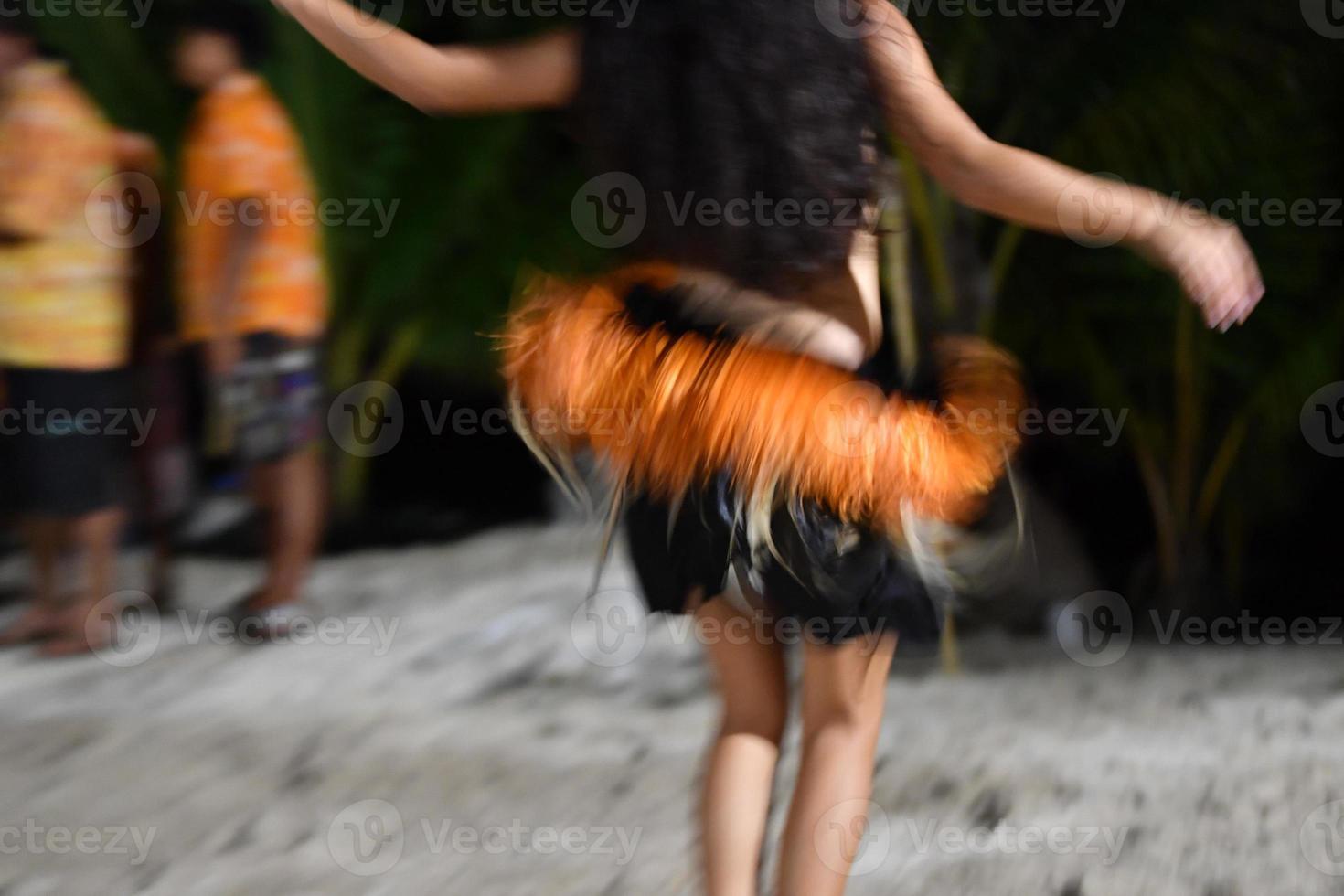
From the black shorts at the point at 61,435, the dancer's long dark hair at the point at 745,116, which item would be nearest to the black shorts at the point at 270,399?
the black shorts at the point at 61,435

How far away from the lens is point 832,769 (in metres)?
1.15

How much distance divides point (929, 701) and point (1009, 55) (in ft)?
4.36

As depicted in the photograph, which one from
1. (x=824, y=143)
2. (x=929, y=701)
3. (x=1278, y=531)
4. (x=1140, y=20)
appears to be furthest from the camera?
(x=1278, y=531)

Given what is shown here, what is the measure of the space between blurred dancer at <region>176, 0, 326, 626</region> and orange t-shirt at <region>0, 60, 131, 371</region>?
181 mm

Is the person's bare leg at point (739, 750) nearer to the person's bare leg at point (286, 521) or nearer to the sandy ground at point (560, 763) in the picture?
the sandy ground at point (560, 763)

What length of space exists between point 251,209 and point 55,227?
1.20 feet

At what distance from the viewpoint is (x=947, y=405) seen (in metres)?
1.15

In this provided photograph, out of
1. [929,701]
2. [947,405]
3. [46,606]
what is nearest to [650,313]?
[947,405]

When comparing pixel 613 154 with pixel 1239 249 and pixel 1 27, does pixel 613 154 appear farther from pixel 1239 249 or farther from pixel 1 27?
pixel 1 27

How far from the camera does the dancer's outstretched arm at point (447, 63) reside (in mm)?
1099

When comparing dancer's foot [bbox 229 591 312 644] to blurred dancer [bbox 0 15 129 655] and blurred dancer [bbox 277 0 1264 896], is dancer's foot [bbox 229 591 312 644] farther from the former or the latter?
blurred dancer [bbox 277 0 1264 896]

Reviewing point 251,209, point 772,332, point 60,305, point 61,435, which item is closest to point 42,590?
point 61,435

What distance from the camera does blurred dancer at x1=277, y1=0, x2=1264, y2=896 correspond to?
1.07 metres

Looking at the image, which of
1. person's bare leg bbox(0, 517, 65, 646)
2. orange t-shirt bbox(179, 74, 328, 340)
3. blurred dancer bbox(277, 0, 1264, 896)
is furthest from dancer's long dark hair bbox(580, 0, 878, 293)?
person's bare leg bbox(0, 517, 65, 646)
